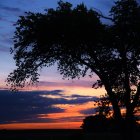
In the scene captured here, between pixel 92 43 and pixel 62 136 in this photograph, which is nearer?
pixel 92 43

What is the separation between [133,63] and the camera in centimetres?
4375

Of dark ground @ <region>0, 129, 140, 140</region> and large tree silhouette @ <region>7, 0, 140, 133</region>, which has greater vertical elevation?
large tree silhouette @ <region>7, 0, 140, 133</region>

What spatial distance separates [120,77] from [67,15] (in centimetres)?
775

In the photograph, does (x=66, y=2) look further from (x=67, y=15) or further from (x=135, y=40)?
(x=135, y=40)

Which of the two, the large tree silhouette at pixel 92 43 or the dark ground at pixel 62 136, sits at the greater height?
the large tree silhouette at pixel 92 43

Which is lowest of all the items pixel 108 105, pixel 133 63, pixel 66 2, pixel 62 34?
pixel 108 105

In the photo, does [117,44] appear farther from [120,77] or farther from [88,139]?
[88,139]

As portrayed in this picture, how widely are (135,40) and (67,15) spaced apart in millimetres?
6763

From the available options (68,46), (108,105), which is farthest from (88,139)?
(68,46)

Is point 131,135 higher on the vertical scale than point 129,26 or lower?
lower

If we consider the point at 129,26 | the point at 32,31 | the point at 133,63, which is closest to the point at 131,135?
the point at 133,63

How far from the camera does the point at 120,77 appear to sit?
146 feet

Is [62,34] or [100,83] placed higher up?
[62,34]

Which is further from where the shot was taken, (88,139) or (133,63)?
(88,139)
